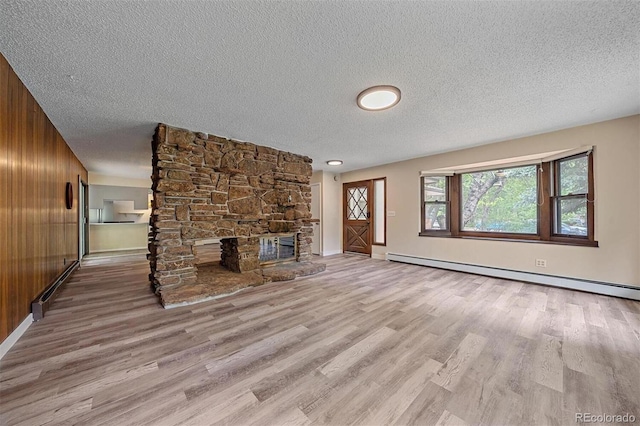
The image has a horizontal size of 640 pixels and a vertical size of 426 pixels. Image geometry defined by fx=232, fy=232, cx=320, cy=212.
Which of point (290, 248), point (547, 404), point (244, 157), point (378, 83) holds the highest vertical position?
point (378, 83)

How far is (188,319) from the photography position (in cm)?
246

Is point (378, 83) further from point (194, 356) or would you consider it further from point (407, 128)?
point (194, 356)

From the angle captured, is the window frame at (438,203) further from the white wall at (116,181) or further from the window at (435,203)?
the white wall at (116,181)

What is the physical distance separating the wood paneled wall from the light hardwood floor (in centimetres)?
41

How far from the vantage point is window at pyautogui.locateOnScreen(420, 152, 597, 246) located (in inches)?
137

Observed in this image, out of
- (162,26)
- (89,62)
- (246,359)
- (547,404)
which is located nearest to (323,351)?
(246,359)

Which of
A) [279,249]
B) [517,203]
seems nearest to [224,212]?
[279,249]

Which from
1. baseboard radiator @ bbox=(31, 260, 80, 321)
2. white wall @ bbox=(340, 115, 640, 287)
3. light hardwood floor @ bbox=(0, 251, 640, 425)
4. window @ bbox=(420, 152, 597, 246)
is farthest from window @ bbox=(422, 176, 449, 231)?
baseboard radiator @ bbox=(31, 260, 80, 321)

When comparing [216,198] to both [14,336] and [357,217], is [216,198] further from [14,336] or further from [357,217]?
[357,217]

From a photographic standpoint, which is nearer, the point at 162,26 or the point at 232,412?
the point at 232,412

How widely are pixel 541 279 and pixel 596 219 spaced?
3.69ft

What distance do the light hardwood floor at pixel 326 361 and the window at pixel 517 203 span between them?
1.15m

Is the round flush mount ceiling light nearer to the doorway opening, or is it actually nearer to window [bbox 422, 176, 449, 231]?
window [bbox 422, 176, 449, 231]

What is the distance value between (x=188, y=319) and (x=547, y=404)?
2.94 metres
